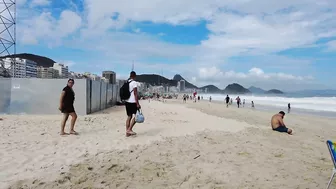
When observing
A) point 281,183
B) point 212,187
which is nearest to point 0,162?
point 212,187

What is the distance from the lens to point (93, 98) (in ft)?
44.6

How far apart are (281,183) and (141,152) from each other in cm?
282

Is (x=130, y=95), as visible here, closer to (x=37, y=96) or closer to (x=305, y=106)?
(x=37, y=96)

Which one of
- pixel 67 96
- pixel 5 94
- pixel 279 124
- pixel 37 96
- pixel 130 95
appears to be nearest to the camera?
pixel 130 95

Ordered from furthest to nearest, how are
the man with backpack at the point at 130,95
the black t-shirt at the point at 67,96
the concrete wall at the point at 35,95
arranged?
1. the concrete wall at the point at 35,95
2. the black t-shirt at the point at 67,96
3. the man with backpack at the point at 130,95

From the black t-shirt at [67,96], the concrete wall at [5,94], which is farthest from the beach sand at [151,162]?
the concrete wall at [5,94]

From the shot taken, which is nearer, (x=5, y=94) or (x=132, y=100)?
(x=132, y=100)

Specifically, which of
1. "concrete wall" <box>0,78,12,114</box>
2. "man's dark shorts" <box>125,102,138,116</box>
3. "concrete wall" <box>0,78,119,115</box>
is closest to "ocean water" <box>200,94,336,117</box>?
"concrete wall" <box>0,78,119,115</box>

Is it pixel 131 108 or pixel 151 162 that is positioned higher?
pixel 131 108

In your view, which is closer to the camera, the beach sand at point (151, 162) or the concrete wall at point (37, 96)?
the beach sand at point (151, 162)

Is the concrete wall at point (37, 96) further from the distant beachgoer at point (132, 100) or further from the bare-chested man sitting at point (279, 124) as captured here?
the bare-chested man sitting at point (279, 124)

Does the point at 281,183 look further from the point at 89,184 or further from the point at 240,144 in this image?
the point at 89,184

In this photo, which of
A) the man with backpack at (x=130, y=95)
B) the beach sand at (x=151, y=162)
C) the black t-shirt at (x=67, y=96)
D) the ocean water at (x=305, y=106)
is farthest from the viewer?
the ocean water at (x=305, y=106)

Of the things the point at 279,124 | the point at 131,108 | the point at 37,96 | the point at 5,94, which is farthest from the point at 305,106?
the point at 5,94
